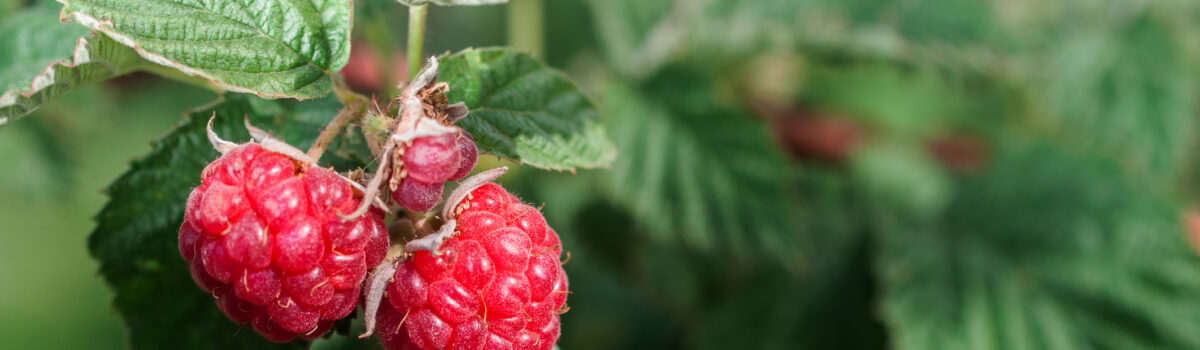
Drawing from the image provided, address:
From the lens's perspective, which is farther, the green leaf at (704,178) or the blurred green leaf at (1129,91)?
the blurred green leaf at (1129,91)

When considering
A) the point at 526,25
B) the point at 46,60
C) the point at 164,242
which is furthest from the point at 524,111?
the point at 526,25

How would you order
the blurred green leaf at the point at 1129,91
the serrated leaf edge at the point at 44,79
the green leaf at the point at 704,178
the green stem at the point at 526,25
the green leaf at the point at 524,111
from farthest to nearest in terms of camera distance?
the blurred green leaf at the point at 1129,91 → the green stem at the point at 526,25 → the green leaf at the point at 704,178 → the green leaf at the point at 524,111 → the serrated leaf edge at the point at 44,79

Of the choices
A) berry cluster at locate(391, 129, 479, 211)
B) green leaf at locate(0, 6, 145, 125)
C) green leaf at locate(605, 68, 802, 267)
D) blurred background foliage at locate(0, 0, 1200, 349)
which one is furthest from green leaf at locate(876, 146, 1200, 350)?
green leaf at locate(0, 6, 145, 125)

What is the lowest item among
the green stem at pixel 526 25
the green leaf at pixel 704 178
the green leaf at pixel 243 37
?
the green leaf at pixel 704 178

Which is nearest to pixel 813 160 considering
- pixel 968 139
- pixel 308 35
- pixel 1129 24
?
pixel 968 139

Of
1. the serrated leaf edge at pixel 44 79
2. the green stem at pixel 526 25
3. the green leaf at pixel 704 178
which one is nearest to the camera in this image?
the serrated leaf edge at pixel 44 79

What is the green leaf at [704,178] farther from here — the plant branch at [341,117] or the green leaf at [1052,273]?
the plant branch at [341,117]

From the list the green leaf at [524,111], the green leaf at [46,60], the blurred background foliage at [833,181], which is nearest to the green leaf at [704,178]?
the blurred background foliage at [833,181]
